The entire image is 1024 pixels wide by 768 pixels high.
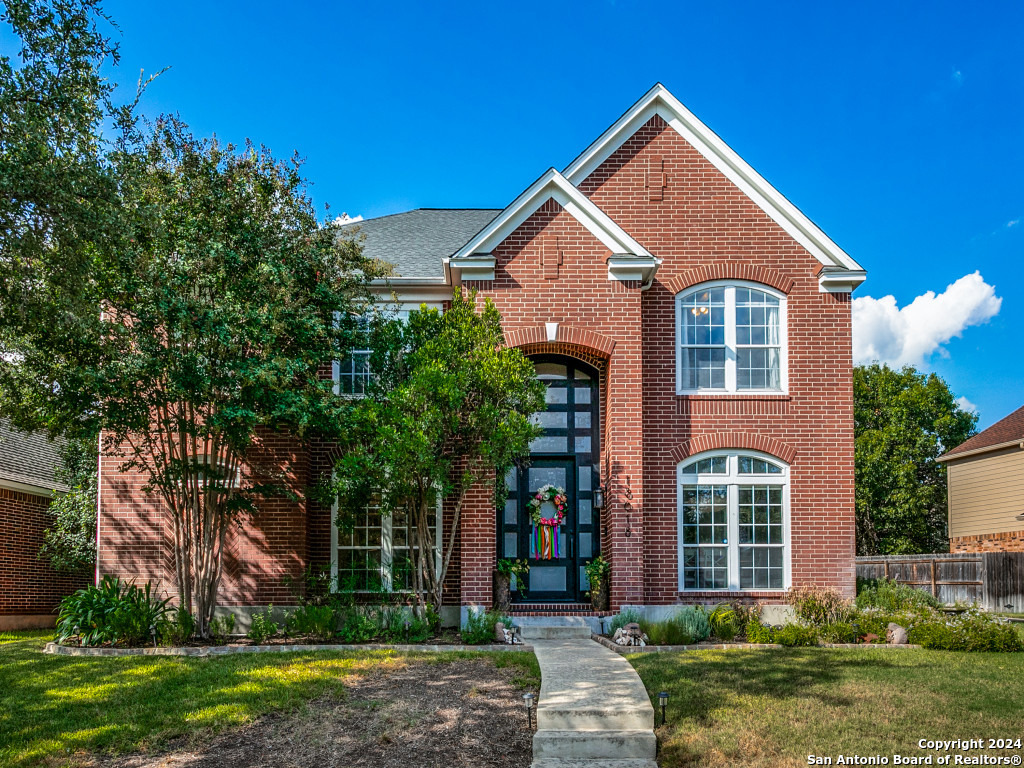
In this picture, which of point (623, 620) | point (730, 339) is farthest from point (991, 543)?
point (623, 620)

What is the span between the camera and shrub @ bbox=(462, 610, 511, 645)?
12156 mm

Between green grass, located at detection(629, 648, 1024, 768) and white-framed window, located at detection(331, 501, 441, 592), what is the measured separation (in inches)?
208

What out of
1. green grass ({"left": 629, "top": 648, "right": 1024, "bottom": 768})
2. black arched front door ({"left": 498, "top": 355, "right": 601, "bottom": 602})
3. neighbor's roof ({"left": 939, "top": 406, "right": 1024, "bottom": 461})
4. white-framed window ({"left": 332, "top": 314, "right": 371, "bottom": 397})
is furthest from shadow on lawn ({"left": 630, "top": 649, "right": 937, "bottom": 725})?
neighbor's roof ({"left": 939, "top": 406, "right": 1024, "bottom": 461})

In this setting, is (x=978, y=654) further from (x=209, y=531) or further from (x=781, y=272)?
(x=209, y=531)

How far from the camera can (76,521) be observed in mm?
19516

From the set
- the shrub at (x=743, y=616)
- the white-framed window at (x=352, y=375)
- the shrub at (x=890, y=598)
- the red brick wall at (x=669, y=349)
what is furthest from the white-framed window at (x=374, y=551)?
the shrub at (x=890, y=598)

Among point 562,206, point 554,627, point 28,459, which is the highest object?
point 562,206

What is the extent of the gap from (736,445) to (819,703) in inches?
266

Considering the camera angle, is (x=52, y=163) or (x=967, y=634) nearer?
(x=52, y=163)

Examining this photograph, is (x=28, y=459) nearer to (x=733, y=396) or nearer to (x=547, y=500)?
(x=547, y=500)

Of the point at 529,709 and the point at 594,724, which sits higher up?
the point at 529,709

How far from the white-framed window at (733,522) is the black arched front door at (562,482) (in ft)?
5.46

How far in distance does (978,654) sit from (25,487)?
1905 centimetres

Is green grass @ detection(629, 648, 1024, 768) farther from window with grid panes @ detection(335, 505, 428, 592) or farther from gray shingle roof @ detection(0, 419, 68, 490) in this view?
Result: gray shingle roof @ detection(0, 419, 68, 490)
